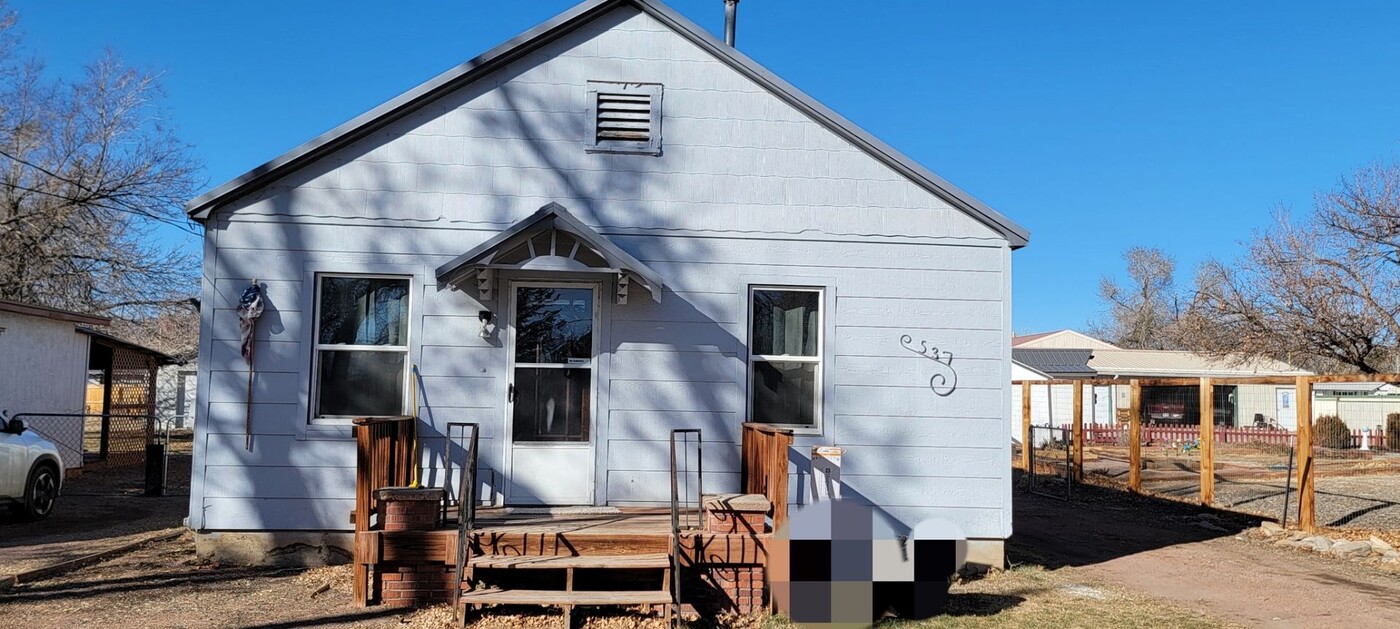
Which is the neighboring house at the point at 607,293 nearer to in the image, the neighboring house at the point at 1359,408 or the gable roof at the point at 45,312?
the gable roof at the point at 45,312

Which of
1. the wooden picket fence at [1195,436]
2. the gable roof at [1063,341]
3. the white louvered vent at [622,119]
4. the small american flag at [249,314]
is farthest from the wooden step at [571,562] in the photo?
the gable roof at [1063,341]

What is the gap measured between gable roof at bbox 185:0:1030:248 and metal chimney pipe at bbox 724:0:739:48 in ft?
3.70

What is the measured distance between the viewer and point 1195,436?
27.1 metres

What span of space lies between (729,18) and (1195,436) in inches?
882

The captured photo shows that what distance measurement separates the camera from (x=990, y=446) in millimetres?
8922

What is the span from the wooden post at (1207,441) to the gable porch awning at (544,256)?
9.41 metres

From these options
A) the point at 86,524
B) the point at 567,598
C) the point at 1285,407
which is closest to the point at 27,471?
the point at 86,524

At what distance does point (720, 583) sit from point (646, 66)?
4591 millimetres

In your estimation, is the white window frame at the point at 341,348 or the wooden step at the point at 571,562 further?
the white window frame at the point at 341,348

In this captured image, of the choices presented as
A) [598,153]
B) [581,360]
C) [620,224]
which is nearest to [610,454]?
[581,360]

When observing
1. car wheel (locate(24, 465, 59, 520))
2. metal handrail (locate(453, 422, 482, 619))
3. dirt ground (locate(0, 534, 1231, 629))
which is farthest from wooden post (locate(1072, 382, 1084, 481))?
car wheel (locate(24, 465, 59, 520))

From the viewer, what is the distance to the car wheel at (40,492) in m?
11.5

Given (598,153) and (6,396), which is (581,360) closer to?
(598,153)

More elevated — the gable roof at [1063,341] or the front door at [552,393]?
the gable roof at [1063,341]
